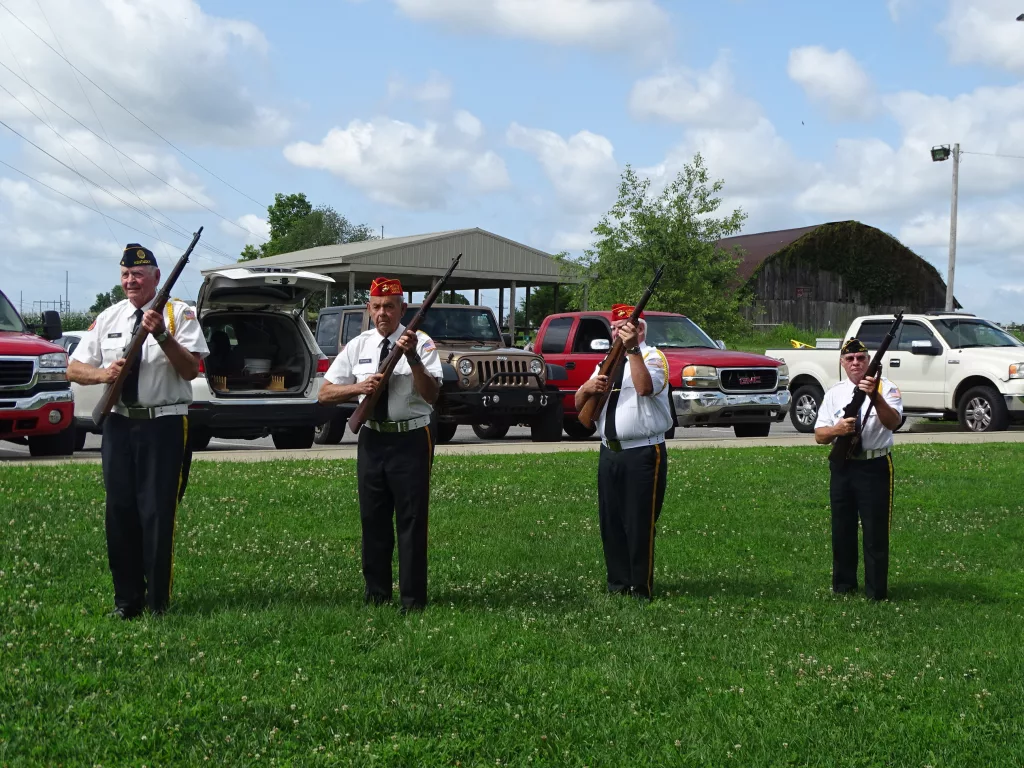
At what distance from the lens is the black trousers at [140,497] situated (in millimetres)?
6883

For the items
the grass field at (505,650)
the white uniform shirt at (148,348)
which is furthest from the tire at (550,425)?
the white uniform shirt at (148,348)

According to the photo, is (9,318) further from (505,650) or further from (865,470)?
(865,470)

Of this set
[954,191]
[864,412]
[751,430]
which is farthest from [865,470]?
[954,191]

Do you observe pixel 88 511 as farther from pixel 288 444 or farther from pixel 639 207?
pixel 639 207

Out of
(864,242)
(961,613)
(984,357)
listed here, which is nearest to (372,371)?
(961,613)

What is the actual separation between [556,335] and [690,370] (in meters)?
2.42

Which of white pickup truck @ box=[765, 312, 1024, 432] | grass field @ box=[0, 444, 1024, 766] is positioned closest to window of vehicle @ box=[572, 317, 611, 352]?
white pickup truck @ box=[765, 312, 1024, 432]

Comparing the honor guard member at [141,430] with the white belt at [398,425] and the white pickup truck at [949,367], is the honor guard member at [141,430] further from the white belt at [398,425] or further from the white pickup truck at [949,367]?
the white pickup truck at [949,367]

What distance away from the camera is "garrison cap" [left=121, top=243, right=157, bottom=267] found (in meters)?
6.89

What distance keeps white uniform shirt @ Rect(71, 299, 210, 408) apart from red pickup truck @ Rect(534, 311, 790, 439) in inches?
470

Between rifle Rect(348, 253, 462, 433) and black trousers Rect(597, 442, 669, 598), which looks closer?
rifle Rect(348, 253, 462, 433)

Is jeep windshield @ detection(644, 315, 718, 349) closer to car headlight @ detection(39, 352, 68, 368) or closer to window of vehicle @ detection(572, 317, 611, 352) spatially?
window of vehicle @ detection(572, 317, 611, 352)

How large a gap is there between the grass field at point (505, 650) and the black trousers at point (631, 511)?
0.26 meters

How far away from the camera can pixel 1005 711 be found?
571 centimetres
